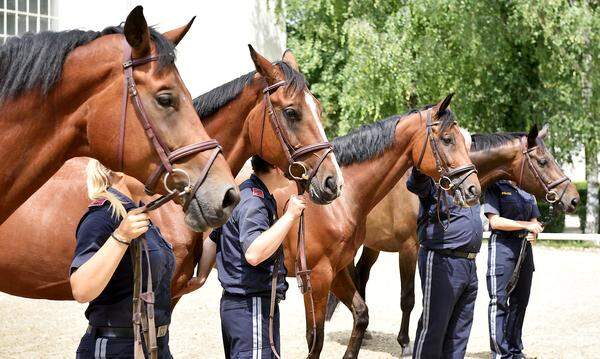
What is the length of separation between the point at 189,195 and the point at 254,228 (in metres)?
1.31

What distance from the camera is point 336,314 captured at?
9414 mm

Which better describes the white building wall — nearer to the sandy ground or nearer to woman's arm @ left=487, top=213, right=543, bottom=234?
the sandy ground

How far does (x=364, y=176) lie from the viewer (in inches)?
226

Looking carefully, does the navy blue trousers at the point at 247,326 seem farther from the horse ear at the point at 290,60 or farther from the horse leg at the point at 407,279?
the horse leg at the point at 407,279

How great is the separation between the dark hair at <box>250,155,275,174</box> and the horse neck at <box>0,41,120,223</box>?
5.35 feet

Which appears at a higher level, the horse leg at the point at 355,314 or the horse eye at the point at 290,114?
the horse eye at the point at 290,114

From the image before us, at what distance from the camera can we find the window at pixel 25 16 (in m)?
12.8

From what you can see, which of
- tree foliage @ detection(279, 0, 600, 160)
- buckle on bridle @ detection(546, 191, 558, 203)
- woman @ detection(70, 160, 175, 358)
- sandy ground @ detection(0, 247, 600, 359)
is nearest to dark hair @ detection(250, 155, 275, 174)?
woman @ detection(70, 160, 175, 358)

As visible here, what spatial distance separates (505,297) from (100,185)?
4.38 meters

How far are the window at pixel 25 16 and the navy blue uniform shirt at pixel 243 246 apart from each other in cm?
1003

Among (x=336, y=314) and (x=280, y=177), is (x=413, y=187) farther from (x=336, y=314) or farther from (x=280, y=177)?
(x=336, y=314)

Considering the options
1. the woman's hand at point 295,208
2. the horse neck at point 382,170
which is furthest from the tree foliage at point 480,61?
the woman's hand at point 295,208

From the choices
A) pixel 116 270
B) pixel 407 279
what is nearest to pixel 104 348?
pixel 116 270

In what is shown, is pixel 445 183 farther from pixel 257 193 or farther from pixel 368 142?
pixel 257 193
